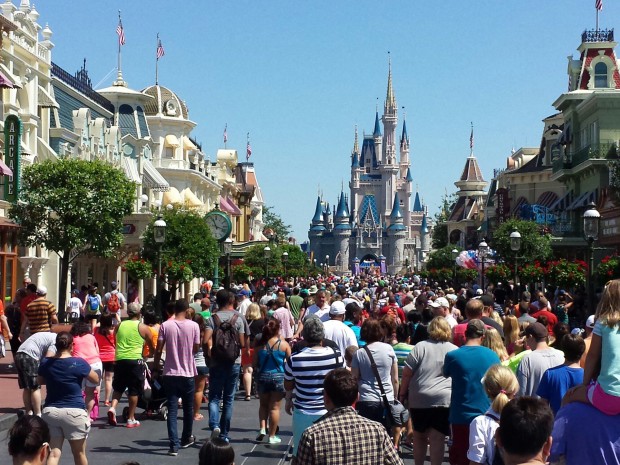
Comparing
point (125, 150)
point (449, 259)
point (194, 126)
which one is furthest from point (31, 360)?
point (449, 259)

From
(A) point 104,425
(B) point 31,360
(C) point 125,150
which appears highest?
(C) point 125,150

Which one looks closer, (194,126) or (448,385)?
(448,385)

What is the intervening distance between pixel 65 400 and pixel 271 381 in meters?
3.40

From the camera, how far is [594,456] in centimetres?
561

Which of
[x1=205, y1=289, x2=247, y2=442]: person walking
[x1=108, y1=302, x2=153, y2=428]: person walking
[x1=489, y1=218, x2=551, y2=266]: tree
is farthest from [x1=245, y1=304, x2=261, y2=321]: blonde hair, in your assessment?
[x1=489, y1=218, x2=551, y2=266]: tree

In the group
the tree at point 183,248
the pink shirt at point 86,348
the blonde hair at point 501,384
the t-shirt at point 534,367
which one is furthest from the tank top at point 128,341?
the tree at point 183,248

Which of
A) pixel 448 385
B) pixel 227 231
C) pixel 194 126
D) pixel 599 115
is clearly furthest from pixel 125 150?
pixel 448 385

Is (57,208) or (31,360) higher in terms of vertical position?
(57,208)

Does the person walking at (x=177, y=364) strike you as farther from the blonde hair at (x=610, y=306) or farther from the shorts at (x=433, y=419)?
the blonde hair at (x=610, y=306)

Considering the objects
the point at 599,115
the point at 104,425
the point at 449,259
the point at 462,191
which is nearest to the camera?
the point at 104,425

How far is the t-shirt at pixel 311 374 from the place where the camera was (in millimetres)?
9148

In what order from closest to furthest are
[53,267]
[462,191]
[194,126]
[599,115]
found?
[53,267] → [599,115] → [194,126] → [462,191]

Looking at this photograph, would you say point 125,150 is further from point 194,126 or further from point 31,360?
point 31,360

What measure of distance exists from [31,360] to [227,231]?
25919 mm
